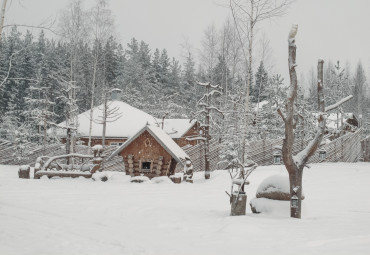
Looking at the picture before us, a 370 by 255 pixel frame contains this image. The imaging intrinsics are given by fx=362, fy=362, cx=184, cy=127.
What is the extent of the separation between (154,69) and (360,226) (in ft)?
168

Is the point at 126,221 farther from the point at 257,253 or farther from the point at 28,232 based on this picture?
the point at 257,253

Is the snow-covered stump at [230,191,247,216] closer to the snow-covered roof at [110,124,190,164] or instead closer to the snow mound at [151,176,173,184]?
the snow mound at [151,176,173,184]

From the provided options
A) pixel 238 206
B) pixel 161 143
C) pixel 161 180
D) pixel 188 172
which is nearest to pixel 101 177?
pixel 161 180

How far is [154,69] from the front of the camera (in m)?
56.4

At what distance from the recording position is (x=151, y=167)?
1792cm

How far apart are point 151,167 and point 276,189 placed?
9.95m

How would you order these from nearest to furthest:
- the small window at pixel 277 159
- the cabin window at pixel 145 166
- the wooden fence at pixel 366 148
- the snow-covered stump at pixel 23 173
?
the snow-covered stump at pixel 23 173 < the cabin window at pixel 145 166 < the small window at pixel 277 159 < the wooden fence at pixel 366 148

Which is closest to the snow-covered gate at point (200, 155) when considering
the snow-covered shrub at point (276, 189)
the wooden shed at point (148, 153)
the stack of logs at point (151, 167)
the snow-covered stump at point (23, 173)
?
the wooden shed at point (148, 153)

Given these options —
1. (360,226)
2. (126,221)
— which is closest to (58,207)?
(126,221)

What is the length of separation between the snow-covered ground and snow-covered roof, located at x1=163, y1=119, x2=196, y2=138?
17.3 m

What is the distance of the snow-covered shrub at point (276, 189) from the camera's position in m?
8.70

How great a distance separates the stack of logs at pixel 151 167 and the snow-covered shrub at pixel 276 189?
926 centimetres

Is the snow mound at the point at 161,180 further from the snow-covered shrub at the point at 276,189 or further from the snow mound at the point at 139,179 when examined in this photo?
the snow-covered shrub at the point at 276,189

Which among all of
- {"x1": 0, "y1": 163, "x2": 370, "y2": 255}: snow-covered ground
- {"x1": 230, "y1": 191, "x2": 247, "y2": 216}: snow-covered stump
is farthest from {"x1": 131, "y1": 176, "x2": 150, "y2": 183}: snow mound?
{"x1": 230, "y1": 191, "x2": 247, "y2": 216}: snow-covered stump
